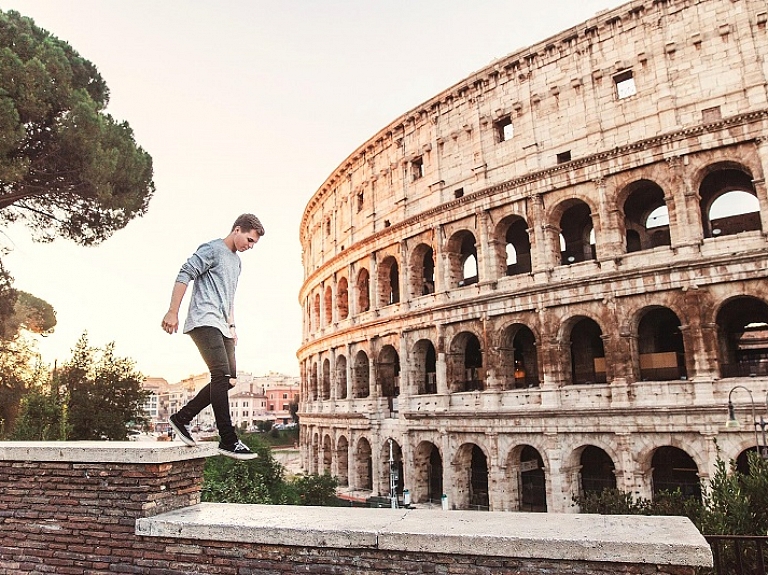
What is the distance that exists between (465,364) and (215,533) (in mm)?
20179

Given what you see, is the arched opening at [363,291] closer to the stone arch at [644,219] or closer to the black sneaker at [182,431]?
the stone arch at [644,219]

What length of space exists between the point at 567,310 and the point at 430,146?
371 inches

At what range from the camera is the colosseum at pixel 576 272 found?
55.3 feet

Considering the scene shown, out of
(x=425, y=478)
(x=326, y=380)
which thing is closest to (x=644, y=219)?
(x=425, y=478)

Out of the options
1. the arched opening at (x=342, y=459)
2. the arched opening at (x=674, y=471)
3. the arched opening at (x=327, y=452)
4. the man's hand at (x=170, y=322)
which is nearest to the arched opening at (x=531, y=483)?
the arched opening at (x=674, y=471)

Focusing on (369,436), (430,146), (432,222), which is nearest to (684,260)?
(432,222)

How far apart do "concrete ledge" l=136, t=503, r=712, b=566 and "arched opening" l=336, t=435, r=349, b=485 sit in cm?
2411

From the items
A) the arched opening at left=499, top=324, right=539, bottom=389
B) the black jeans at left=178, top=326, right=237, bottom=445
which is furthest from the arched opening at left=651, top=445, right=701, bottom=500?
the black jeans at left=178, top=326, right=237, bottom=445

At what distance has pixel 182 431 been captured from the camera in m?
4.93

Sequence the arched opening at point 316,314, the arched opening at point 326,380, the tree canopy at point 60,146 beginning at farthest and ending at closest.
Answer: the arched opening at point 316,314, the arched opening at point 326,380, the tree canopy at point 60,146

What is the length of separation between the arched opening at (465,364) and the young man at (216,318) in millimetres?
17076

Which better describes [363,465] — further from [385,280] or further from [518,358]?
[518,358]

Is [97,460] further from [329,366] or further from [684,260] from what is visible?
[329,366]

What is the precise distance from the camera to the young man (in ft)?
15.6
